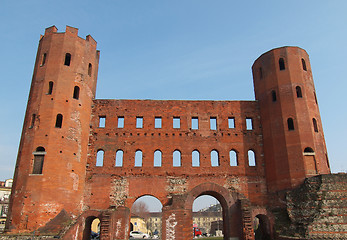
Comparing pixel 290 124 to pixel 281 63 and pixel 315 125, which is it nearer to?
pixel 315 125

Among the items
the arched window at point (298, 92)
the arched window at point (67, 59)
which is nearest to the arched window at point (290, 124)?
the arched window at point (298, 92)

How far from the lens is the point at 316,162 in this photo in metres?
18.7

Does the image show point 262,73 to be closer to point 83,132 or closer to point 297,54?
point 297,54

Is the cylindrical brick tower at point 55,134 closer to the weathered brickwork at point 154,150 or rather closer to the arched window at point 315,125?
the weathered brickwork at point 154,150

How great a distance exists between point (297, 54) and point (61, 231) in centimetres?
2078

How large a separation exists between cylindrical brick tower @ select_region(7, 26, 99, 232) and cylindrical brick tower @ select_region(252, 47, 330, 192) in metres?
13.6

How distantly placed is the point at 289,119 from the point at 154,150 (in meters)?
10.2

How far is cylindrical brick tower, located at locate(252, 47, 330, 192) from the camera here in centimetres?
1878

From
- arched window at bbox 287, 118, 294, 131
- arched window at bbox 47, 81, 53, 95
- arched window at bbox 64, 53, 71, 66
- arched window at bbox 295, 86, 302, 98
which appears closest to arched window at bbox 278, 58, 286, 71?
arched window at bbox 295, 86, 302, 98

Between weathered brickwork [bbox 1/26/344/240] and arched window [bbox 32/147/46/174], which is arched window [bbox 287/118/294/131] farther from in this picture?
arched window [bbox 32/147/46/174]

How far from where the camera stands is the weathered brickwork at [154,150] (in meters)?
17.5

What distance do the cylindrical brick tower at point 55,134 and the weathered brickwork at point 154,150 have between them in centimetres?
7

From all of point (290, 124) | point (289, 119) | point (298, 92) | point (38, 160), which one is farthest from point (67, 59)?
point (298, 92)

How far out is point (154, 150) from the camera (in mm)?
20547
